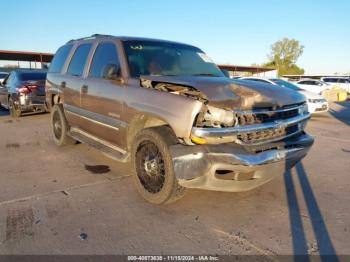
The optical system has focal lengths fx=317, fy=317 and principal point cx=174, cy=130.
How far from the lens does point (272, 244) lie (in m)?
2.94

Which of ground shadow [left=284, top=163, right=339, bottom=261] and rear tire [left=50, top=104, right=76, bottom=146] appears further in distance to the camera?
rear tire [left=50, top=104, right=76, bottom=146]

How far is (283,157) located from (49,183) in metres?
3.14

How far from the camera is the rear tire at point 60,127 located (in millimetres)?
6152

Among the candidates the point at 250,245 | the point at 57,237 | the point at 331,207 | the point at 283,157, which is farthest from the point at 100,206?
the point at 331,207

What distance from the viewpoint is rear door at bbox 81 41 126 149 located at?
432cm

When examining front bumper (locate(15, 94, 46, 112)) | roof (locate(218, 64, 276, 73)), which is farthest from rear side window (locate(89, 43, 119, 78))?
roof (locate(218, 64, 276, 73))

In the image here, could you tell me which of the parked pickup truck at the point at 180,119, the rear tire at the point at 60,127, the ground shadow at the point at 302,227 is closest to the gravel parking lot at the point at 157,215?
the ground shadow at the point at 302,227

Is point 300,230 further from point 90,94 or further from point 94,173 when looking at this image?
point 90,94

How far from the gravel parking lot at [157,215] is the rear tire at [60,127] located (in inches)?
37.3

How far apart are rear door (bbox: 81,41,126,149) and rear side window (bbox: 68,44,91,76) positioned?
372 millimetres

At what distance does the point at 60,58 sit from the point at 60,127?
1415 mm

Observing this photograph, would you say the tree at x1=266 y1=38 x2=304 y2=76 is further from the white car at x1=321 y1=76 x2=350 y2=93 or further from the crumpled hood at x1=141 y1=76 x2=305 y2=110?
the crumpled hood at x1=141 y1=76 x2=305 y2=110

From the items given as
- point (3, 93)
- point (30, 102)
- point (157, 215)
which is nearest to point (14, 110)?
point (30, 102)

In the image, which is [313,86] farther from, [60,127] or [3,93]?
[60,127]
